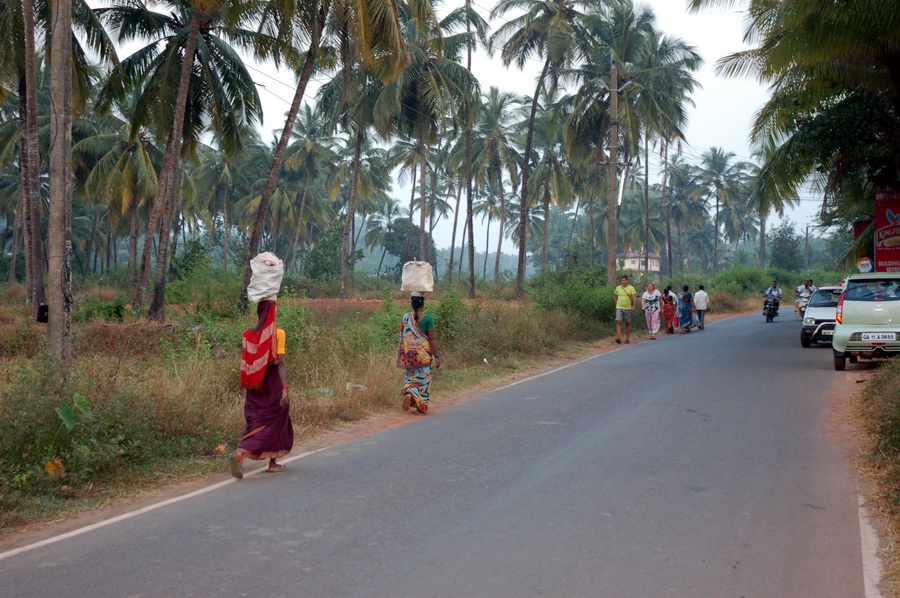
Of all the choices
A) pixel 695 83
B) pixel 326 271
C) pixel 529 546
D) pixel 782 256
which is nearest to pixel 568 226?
pixel 782 256

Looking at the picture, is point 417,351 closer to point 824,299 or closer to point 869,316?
point 869,316

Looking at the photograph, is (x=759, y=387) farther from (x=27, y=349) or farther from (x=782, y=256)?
(x=782, y=256)

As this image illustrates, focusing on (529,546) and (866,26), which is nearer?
(529,546)

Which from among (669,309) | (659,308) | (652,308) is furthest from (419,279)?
(669,309)

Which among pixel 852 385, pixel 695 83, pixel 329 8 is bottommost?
pixel 852 385

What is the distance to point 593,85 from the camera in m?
32.0

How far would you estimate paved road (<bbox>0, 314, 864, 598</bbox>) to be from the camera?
4.50 m

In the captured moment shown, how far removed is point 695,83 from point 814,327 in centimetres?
2050

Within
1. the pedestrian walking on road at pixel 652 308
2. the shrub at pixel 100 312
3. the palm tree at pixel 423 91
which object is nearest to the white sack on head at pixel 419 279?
the shrub at pixel 100 312

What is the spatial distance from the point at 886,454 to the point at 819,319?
1390 centimetres

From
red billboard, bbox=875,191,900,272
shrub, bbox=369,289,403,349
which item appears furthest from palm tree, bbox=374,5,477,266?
red billboard, bbox=875,191,900,272

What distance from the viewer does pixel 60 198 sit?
8.68 m

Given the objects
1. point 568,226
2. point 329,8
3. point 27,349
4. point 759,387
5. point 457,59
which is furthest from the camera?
point 568,226

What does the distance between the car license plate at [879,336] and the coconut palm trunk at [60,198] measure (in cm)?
1276
